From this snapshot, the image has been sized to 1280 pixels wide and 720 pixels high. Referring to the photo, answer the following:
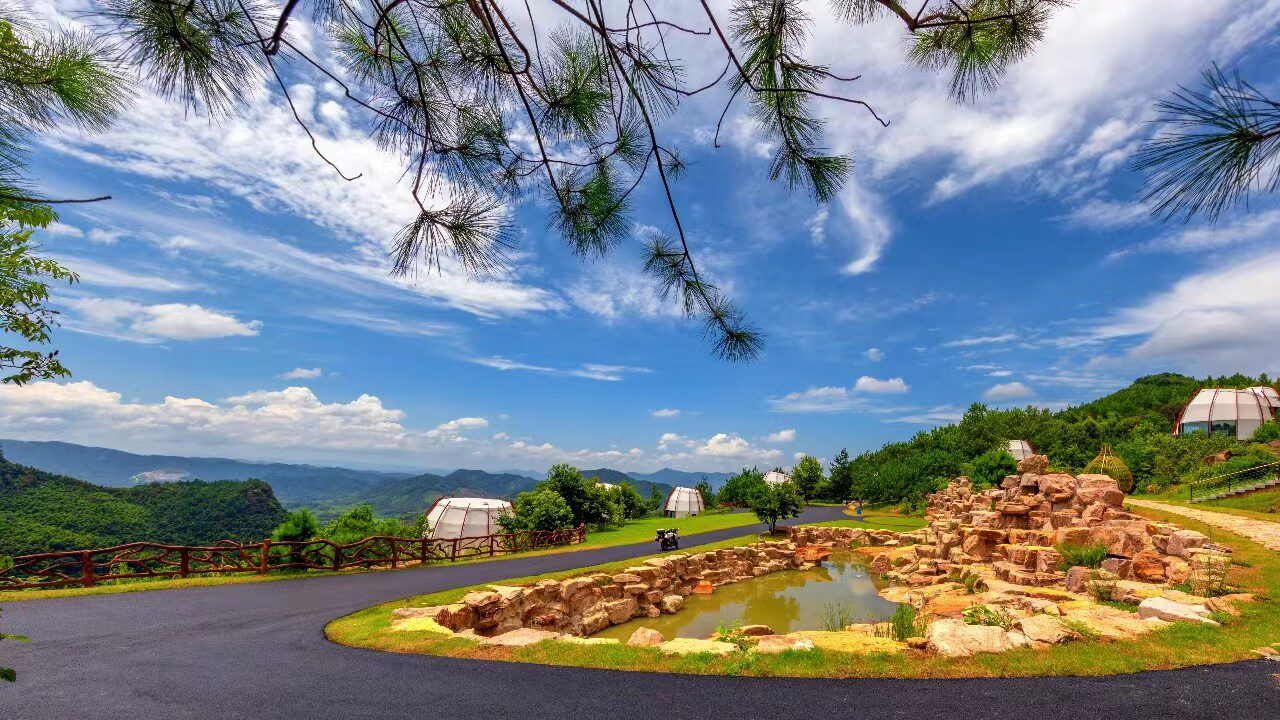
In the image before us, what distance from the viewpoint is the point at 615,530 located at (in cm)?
2873

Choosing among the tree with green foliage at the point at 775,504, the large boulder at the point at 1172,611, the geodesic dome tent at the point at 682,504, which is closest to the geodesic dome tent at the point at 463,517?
the tree with green foliage at the point at 775,504

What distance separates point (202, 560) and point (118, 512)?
36.3m

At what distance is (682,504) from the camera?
45.6 metres

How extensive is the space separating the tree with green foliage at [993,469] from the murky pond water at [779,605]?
1290 centimetres

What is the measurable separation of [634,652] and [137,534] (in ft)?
152

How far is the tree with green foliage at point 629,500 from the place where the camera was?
1309 inches

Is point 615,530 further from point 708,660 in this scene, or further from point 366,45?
point 366,45

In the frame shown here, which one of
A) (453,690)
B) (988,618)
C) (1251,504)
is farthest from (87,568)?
(1251,504)

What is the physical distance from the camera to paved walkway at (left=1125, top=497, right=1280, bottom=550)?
12305 mm

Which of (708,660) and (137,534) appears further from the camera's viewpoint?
(137,534)

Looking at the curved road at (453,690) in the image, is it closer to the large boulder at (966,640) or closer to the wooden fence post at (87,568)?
the large boulder at (966,640)

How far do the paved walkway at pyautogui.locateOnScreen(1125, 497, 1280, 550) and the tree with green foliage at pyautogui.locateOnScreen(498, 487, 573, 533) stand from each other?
2235cm

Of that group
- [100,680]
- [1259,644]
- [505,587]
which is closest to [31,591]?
[100,680]

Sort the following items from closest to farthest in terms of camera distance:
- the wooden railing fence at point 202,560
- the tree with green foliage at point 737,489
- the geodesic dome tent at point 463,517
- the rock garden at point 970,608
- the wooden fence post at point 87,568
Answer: the rock garden at point 970,608
the wooden fence post at point 87,568
the wooden railing fence at point 202,560
the geodesic dome tent at point 463,517
the tree with green foliage at point 737,489
